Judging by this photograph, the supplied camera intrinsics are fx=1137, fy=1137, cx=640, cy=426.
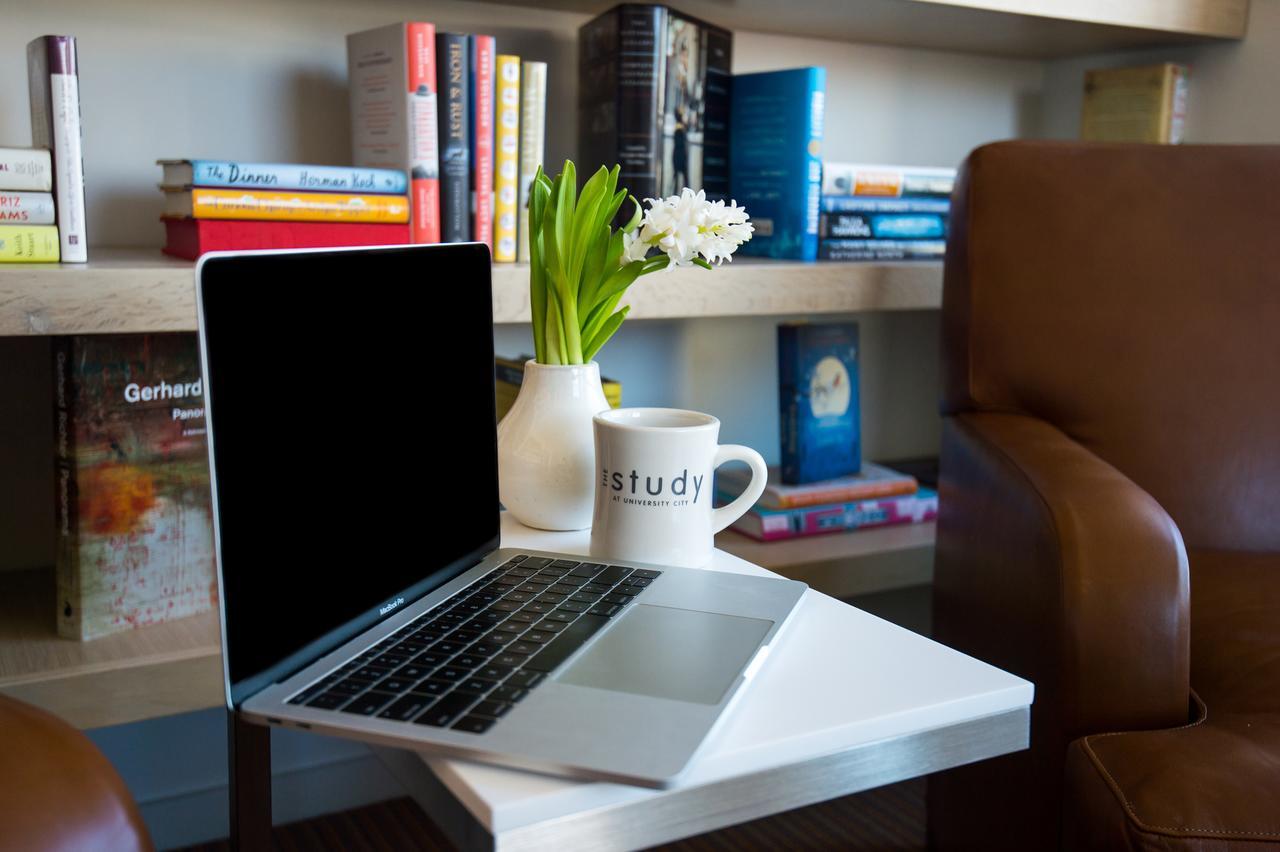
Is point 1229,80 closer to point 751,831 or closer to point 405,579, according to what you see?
point 751,831

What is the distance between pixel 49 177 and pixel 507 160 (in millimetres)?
495

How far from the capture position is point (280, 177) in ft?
4.03

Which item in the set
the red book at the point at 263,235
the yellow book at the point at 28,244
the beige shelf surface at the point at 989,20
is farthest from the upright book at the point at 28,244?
the beige shelf surface at the point at 989,20

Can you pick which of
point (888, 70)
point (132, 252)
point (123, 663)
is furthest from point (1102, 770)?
point (888, 70)

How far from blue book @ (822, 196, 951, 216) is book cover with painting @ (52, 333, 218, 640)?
2.98ft

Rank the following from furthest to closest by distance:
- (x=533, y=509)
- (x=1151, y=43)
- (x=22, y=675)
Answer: (x=1151, y=43), (x=22, y=675), (x=533, y=509)

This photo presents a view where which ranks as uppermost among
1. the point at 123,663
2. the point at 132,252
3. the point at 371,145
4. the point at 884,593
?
the point at 371,145

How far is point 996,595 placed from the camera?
3.87 ft

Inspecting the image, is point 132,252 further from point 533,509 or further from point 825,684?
point 825,684

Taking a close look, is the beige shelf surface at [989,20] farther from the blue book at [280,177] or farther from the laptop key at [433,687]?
the laptop key at [433,687]

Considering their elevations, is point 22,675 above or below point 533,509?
below

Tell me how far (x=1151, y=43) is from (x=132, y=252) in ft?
5.45

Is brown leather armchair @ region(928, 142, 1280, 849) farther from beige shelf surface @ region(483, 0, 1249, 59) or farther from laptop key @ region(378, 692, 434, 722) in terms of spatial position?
laptop key @ region(378, 692, 434, 722)

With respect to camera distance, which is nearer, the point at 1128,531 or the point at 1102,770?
the point at 1102,770
